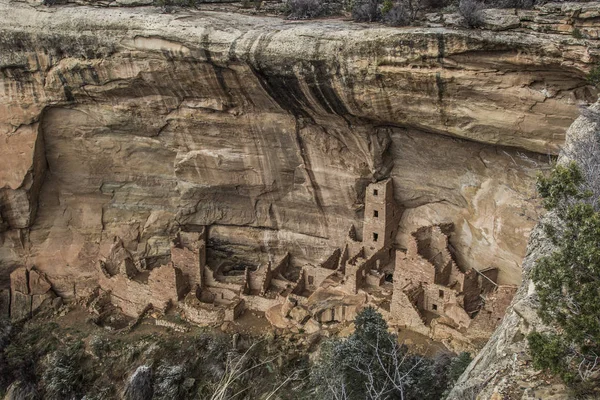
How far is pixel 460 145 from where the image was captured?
50.2 ft

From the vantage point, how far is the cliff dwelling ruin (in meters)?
15.3

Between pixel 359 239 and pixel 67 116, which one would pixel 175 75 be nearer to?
pixel 67 116

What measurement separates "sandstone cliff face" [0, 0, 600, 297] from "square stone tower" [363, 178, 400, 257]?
0.36 meters

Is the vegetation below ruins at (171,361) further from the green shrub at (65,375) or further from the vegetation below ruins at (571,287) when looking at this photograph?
the vegetation below ruins at (571,287)

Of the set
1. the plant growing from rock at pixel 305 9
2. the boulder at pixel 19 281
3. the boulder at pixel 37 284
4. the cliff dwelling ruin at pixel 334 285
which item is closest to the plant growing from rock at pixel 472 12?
the plant growing from rock at pixel 305 9

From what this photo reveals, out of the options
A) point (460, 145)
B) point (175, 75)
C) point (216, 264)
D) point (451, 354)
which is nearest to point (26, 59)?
point (175, 75)

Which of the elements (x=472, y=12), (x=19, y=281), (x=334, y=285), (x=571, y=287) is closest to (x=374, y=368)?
(x=334, y=285)

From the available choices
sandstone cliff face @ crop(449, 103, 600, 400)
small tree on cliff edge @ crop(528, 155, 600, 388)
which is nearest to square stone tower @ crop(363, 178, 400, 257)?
sandstone cliff face @ crop(449, 103, 600, 400)

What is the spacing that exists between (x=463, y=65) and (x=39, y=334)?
47.9 feet

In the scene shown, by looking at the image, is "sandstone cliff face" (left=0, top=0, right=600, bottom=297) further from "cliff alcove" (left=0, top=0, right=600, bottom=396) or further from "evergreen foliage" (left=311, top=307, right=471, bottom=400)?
"evergreen foliage" (left=311, top=307, right=471, bottom=400)

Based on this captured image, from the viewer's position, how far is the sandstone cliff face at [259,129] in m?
12.8

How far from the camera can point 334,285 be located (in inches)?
664

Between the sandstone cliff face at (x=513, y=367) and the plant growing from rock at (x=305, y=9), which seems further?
the plant growing from rock at (x=305, y=9)

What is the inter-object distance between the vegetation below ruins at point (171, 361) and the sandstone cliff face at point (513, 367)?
5173mm
